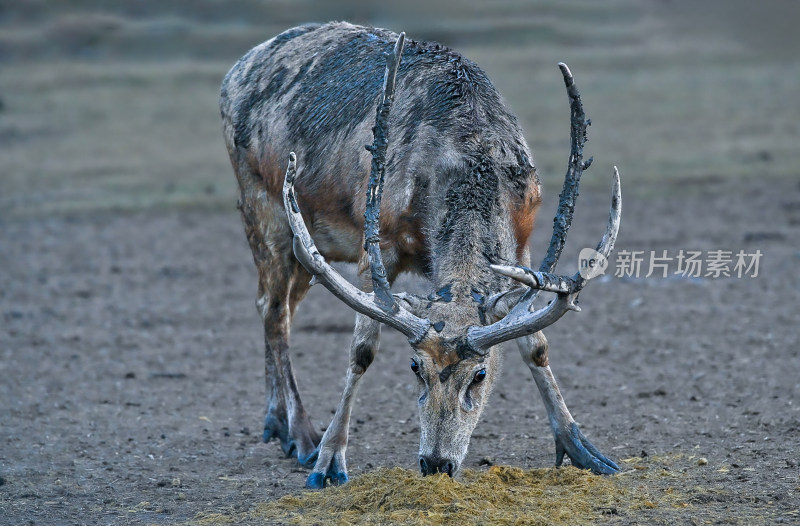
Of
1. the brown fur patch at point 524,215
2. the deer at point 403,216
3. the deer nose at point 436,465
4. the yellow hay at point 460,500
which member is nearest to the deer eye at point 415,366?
the deer at point 403,216

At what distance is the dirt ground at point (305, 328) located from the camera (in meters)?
6.91

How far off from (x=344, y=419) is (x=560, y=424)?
4.38 feet

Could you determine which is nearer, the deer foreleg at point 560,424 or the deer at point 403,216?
the deer at point 403,216

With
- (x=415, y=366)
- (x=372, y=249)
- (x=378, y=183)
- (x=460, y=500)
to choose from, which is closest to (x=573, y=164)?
(x=378, y=183)

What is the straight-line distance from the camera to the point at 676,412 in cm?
795

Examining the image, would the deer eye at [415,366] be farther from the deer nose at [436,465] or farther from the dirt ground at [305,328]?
the dirt ground at [305,328]

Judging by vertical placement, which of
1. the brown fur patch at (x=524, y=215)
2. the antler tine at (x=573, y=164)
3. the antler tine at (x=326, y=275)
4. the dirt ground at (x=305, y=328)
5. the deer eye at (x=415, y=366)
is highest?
the antler tine at (x=573, y=164)

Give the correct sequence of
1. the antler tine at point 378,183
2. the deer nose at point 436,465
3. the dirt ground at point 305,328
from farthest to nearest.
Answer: the dirt ground at point 305,328 → the antler tine at point 378,183 → the deer nose at point 436,465

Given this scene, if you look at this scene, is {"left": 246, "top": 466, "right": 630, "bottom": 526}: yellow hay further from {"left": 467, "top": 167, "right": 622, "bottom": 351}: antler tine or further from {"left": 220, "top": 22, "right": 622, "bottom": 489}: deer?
{"left": 467, "top": 167, "right": 622, "bottom": 351}: antler tine

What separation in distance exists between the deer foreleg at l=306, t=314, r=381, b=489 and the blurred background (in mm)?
10754

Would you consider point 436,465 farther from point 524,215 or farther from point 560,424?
point 524,215

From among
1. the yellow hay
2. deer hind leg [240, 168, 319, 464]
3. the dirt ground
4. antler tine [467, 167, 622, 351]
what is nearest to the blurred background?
the dirt ground

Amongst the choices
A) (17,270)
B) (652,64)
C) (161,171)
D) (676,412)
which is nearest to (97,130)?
(161,171)

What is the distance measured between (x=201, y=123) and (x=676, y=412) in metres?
16.8
